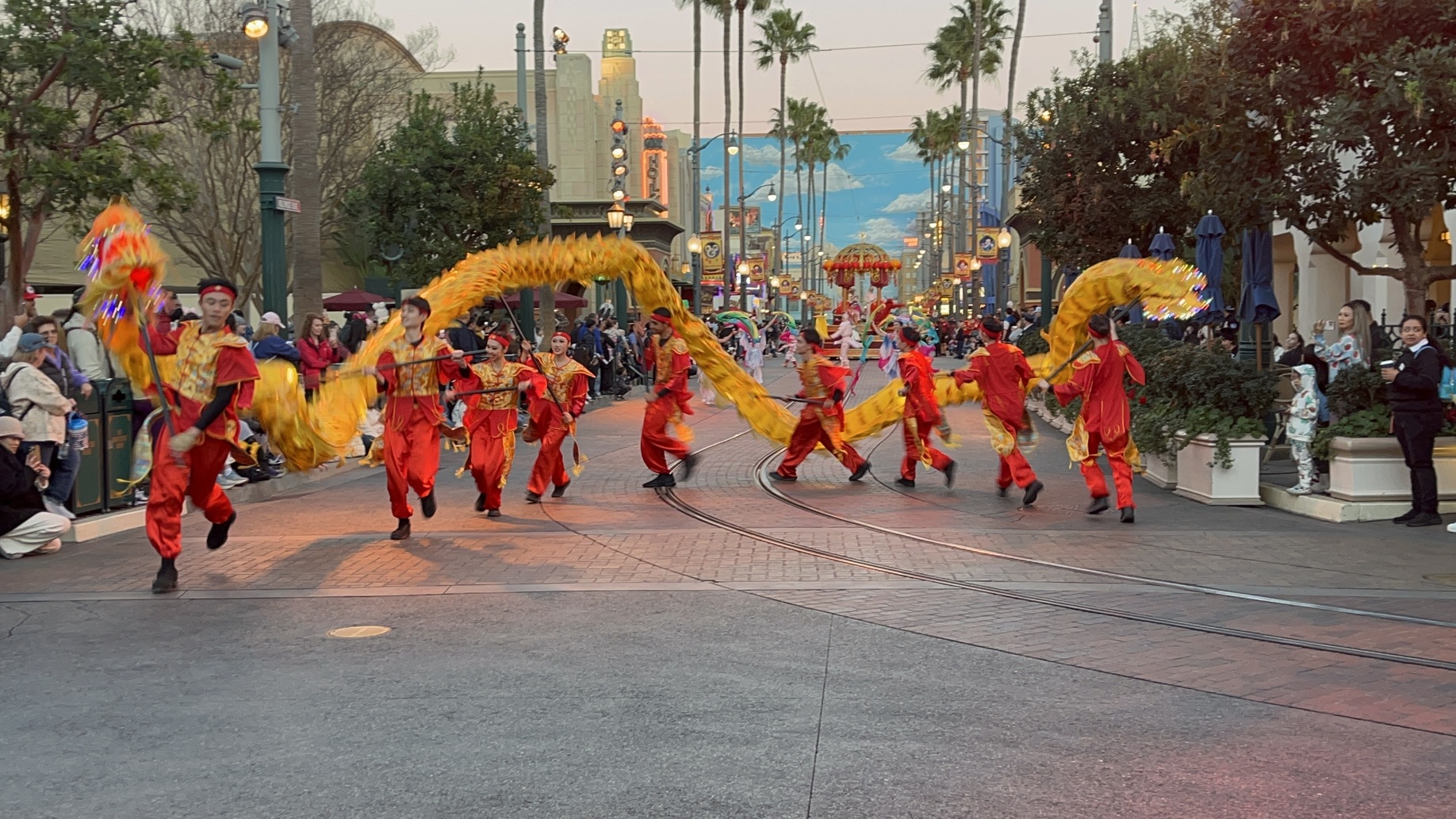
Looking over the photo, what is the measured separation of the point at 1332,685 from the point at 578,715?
3193 millimetres

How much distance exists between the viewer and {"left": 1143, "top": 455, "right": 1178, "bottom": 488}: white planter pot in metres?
13.1

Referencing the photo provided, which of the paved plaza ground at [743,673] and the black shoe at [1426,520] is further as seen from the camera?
the black shoe at [1426,520]

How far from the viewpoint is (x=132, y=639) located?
702 cm

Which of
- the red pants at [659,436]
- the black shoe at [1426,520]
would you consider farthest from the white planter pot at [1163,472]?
the red pants at [659,436]

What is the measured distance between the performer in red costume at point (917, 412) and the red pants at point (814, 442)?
0.54 metres

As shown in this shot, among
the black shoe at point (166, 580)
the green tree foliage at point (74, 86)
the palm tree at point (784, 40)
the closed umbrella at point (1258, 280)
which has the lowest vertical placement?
the black shoe at point (166, 580)

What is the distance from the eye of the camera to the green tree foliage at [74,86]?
664 inches

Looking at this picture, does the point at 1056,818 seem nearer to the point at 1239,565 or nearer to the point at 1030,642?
the point at 1030,642

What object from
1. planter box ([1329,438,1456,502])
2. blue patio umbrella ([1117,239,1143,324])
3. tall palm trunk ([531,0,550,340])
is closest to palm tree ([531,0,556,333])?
tall palm trunk ([531,0,550,340])

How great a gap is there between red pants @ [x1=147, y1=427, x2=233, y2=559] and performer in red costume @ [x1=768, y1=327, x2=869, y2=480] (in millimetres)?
6200

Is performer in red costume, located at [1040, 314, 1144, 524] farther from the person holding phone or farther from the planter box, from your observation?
the person holding phone

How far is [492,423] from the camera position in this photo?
1152 cm

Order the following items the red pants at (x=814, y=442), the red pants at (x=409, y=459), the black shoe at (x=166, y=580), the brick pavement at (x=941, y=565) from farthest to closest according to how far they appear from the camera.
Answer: the red pants at (x=814, y=442) < the red pants at (x=409, y=459) < the black shoe at (x=166, y=580) < the brick pavement at (x=941, y=565)

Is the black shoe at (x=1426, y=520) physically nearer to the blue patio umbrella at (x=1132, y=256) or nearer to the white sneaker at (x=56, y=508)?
the white sneaker at (x=56, y=508)
